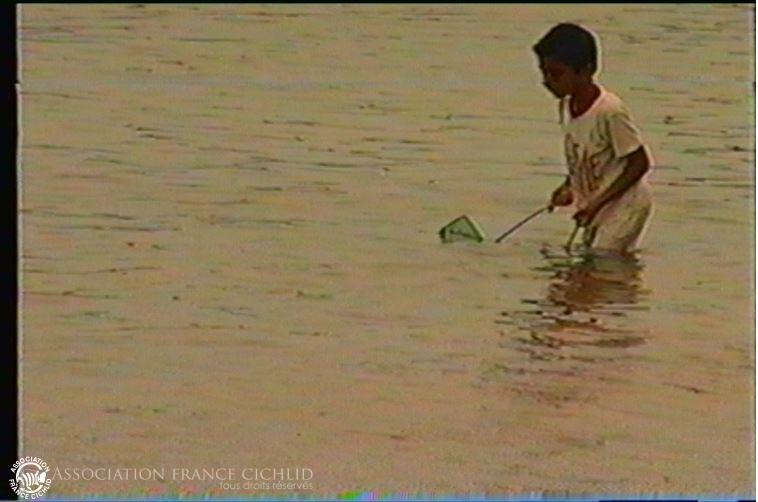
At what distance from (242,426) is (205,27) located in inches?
35.6

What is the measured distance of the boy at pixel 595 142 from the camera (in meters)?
3.45

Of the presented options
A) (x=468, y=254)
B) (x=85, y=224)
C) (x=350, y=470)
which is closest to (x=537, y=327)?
(x=468, y=254)

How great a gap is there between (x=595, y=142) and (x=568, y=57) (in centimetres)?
15

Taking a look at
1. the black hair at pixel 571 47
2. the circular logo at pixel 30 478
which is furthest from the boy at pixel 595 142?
the circular logo at pixel 30 478

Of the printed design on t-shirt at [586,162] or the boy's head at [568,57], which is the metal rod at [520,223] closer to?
the printed design on t-shirt at [586,162]

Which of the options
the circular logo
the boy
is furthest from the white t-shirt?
the circular logo

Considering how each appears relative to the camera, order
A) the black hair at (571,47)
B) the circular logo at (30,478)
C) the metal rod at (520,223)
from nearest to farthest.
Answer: the circular logo at (30,478) < the black hair at (571,47) < the metal rod at (520,223)

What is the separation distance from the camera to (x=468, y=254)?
3514 mm

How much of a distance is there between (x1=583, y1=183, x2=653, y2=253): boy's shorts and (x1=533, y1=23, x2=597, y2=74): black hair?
225 millimetres

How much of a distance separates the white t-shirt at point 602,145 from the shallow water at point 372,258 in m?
0.09

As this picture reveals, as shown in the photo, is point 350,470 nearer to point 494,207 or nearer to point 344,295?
point 344,295

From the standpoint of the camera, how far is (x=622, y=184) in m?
3.48

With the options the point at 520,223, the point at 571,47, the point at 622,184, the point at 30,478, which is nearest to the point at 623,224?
the point at 622,184

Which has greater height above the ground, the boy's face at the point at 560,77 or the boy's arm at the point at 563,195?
the boy's face at the point at 560,77
